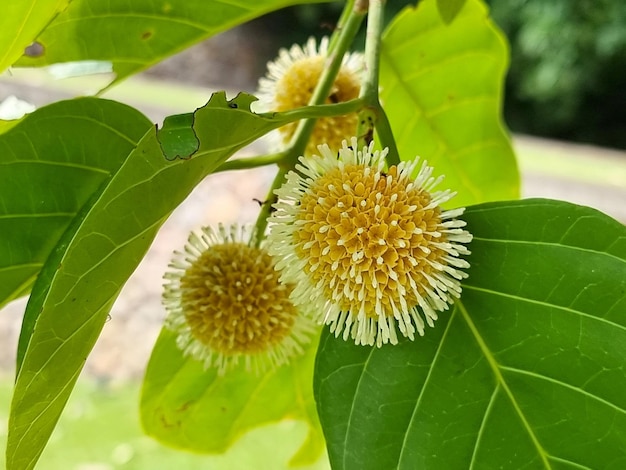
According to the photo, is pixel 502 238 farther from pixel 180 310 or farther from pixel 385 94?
pixel 385 94

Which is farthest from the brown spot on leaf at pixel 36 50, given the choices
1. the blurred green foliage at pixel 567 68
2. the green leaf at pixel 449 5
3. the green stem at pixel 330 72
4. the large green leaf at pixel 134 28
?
the blurred green foliage at pixel 567 68

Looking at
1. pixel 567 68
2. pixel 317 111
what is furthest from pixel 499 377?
pixel 567 68

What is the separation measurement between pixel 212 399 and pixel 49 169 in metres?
0.37

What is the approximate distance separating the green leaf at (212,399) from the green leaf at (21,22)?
35 cm

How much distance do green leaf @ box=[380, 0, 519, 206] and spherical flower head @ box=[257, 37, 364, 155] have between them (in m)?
0.16

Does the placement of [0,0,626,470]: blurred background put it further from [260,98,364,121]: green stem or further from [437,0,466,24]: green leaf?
[260,98,364,121]: green stem

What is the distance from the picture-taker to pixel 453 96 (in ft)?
3.43

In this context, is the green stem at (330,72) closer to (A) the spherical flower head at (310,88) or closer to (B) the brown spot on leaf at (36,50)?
(A) the spherical flower head at (310,88)

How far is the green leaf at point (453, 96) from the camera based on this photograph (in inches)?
39.9

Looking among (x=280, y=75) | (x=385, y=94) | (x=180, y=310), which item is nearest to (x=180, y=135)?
(x=180, y=310)

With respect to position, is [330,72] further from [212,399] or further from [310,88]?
[212,399]

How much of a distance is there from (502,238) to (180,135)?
0.26 m

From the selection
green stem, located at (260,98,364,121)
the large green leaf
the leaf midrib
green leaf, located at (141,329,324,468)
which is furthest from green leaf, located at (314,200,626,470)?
the large green leaf

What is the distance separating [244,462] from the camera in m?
2.56
